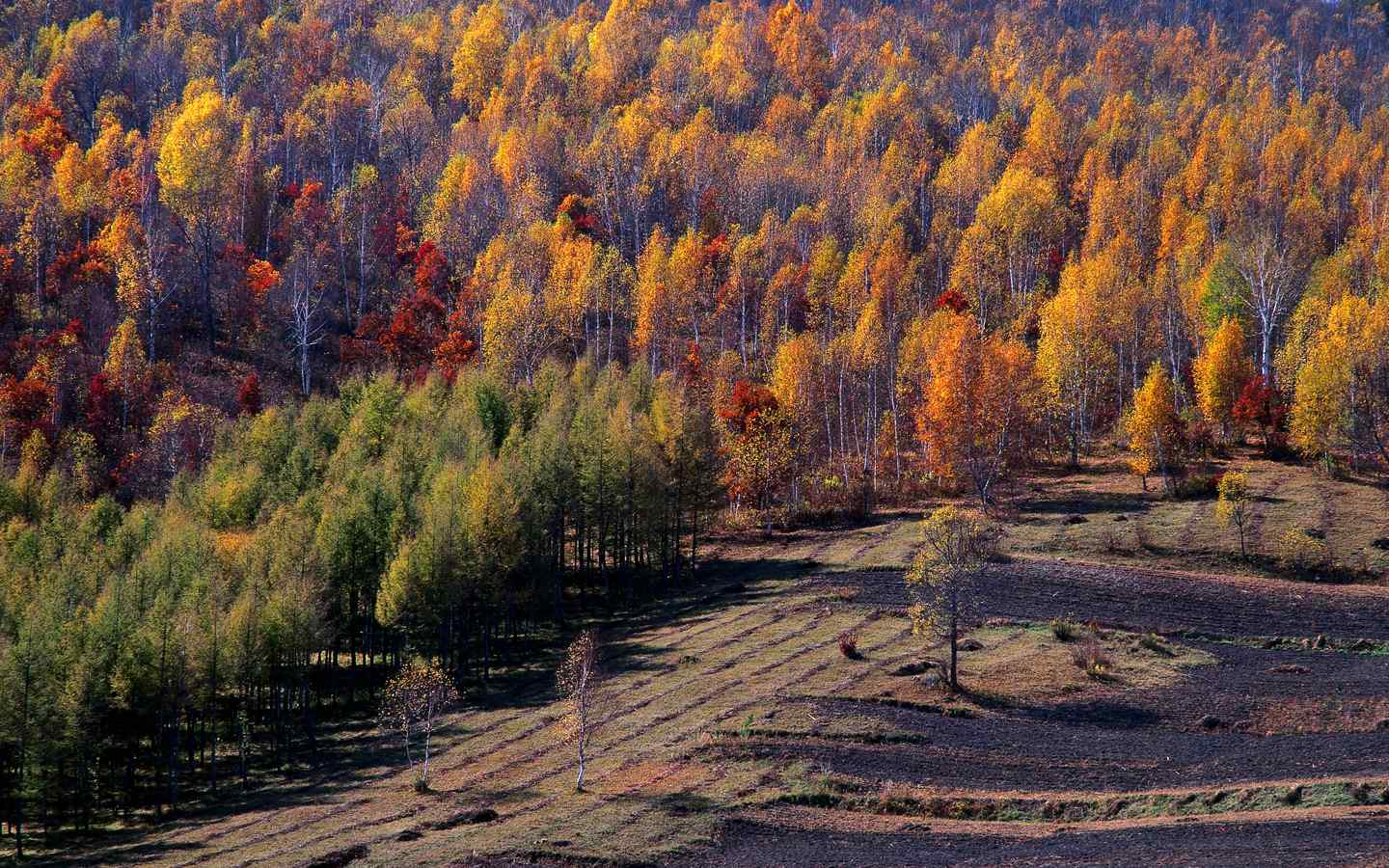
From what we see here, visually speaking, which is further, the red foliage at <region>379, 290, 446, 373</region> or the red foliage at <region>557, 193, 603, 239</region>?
the red foliage at <region>557, 193, 603, 239</region>

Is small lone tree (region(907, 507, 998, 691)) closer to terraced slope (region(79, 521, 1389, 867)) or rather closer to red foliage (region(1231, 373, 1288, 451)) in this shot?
terraced slope (region(79, 521, 1389, 867))

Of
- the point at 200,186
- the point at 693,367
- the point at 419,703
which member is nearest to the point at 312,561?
the point at 419,703

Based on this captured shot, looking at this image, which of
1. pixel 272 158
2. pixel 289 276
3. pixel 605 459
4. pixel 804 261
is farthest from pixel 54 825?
pixel 272 158

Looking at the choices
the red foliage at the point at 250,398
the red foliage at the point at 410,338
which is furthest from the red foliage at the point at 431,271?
the red foliage at the point at 250,398

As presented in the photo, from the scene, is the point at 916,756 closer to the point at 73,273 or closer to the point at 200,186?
the point at 73,273

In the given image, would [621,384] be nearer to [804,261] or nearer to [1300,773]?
[804,261]

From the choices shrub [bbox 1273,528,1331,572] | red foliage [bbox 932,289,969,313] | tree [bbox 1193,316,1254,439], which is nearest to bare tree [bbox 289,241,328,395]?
red foliage [bbox 932,289,969,313]
